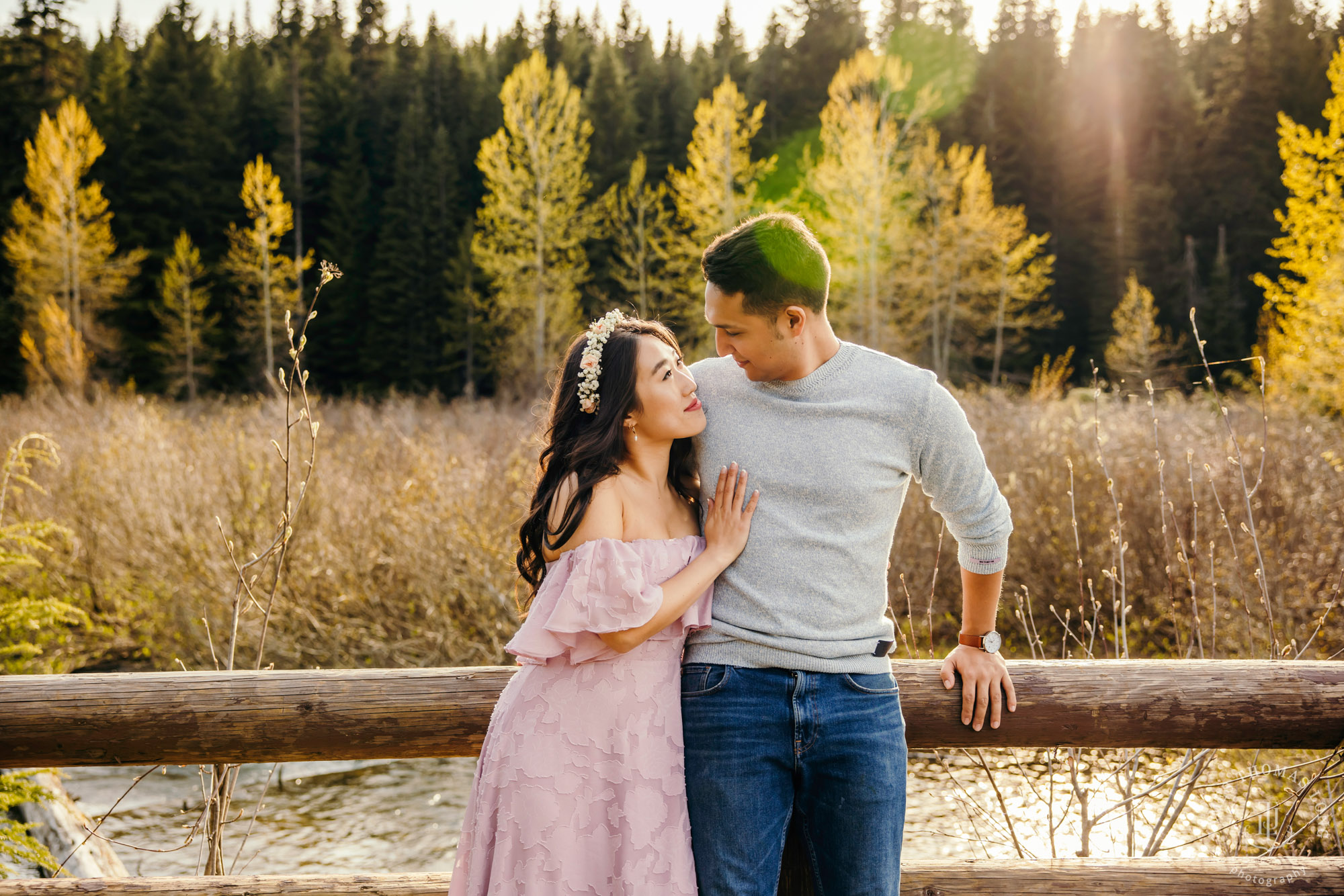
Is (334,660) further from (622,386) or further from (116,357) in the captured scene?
(116,357)

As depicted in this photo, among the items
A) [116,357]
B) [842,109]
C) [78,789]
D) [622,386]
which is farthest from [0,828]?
[116,357]

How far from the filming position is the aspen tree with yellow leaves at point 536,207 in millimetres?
24031

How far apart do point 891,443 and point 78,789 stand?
20.0 ft

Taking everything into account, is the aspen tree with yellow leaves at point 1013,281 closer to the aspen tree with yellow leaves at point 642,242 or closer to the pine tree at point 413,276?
the aspen tree with yellow leaves at point 642,242

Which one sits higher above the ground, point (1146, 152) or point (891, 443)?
point (1146, 152)

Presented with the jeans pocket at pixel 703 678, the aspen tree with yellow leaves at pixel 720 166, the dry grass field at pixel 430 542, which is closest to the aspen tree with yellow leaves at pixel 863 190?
the aspen tree with yellow leaves at pixel 720 166

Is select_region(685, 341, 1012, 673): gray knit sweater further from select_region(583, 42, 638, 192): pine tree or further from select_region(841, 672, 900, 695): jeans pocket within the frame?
select_region(583, 42, 638, 192): pine tree

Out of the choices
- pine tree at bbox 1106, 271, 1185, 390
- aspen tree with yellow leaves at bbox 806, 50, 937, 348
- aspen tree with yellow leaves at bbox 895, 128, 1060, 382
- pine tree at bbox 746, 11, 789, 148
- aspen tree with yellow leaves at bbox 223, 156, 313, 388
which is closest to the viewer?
aspen tree with yellow leaves at bbox 806, 50, 937, 348

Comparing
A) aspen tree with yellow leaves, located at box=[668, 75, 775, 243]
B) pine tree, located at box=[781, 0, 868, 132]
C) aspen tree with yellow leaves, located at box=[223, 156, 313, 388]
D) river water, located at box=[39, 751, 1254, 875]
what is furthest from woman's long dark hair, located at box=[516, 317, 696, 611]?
pine tree, located at box=[781, 0, 868, 132]

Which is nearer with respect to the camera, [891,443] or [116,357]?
[891,443]

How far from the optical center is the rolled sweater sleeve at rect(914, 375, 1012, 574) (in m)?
1.85

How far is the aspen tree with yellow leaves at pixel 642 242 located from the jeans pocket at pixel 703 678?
74.1 ft

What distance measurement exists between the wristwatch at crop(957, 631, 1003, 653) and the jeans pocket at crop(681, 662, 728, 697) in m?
0.54

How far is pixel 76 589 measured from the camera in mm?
7844
